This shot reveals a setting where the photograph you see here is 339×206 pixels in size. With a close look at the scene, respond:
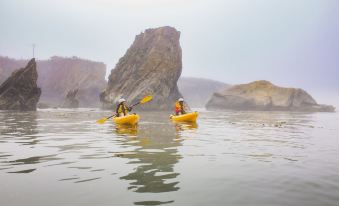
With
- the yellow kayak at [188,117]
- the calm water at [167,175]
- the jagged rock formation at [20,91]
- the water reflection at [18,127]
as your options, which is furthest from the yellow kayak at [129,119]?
the jagged rock formation at [20,91]

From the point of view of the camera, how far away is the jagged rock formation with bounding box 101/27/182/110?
7038 cm

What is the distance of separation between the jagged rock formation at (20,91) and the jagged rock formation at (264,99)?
53.2m

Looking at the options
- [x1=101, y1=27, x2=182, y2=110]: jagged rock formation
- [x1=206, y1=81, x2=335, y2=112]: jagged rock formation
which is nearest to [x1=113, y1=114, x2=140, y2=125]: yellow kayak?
[x1=101, y1=27, x2=182, y2=110]: jagged rock formation

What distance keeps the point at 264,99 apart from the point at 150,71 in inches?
1309

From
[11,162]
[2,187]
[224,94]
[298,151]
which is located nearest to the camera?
[2,187]

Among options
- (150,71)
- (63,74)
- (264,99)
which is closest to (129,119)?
(150,71)

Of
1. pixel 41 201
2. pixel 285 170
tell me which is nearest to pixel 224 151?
pixel 285 170

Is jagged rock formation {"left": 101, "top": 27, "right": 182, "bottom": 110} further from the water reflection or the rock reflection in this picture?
the rock reflection

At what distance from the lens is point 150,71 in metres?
74.4

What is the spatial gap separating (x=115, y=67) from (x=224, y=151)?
75.4 meters

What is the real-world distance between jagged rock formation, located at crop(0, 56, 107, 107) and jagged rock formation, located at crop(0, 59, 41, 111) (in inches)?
3619

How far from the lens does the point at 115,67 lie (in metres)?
83.0

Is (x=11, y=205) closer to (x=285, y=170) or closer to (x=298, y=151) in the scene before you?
(x=285, y=170)

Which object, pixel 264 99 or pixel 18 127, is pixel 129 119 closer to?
pixel 18 127
